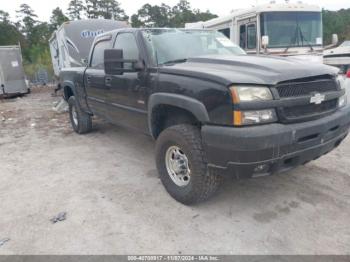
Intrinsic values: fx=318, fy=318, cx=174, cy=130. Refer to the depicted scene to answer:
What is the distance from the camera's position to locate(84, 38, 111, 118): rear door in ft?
16.5

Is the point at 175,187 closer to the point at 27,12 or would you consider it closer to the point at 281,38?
the point at 281,38

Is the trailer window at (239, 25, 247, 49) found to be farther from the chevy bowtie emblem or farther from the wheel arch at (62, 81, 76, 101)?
the chevy bowtie emblem

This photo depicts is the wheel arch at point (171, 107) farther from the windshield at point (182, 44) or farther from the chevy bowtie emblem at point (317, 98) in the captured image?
the chevy bowtie emblem at point (317, 98)

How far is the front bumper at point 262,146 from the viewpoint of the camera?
268 centimetres

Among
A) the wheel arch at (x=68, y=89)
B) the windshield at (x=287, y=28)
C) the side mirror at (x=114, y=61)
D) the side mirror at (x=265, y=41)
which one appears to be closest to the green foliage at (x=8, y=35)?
the wheel arch at (x=68, y=89)

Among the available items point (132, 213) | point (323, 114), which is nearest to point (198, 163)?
point (132, 213)

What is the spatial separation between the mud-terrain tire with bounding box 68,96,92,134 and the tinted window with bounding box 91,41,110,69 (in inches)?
50.4

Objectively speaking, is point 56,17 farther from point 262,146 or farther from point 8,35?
point 262,146

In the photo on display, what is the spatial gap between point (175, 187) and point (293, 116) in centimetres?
148

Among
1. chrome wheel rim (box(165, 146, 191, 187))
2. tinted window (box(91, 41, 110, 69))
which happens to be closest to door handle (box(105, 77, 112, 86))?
tinted window (box(91, 41, 110, 69))

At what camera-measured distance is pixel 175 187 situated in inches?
140

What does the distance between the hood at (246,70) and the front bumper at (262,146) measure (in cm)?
43

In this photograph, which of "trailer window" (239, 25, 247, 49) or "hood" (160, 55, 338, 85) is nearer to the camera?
"hood" (160, 55, 338, 85)

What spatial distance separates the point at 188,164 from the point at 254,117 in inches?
36.8
